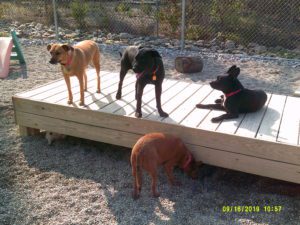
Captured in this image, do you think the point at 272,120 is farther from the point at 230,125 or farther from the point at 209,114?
the point at 209,114

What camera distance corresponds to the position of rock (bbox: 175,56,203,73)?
728 cm

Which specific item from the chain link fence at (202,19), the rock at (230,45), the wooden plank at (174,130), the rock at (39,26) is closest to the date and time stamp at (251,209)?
the wooden plank at (174,130)

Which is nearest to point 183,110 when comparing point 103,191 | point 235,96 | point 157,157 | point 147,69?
point 235,96

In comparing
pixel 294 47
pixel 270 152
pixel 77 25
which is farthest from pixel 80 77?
pixel 77 25

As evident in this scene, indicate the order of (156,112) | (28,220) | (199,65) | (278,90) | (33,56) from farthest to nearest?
(33,56) < (199,65) < (278,90) < (156,112) < (28,220)

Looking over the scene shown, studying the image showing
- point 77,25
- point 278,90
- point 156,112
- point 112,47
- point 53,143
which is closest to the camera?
point 156,112

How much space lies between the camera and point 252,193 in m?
3.50

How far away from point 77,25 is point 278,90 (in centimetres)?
840

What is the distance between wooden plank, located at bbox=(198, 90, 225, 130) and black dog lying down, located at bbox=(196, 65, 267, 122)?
0.09 metres

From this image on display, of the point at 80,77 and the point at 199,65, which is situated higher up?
the point at 80,77

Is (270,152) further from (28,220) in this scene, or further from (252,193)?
(28,220)

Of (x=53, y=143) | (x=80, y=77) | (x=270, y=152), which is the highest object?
(x=80, y=77)

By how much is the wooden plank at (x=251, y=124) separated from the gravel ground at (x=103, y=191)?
0.62 m

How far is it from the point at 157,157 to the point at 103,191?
0.73 metres
